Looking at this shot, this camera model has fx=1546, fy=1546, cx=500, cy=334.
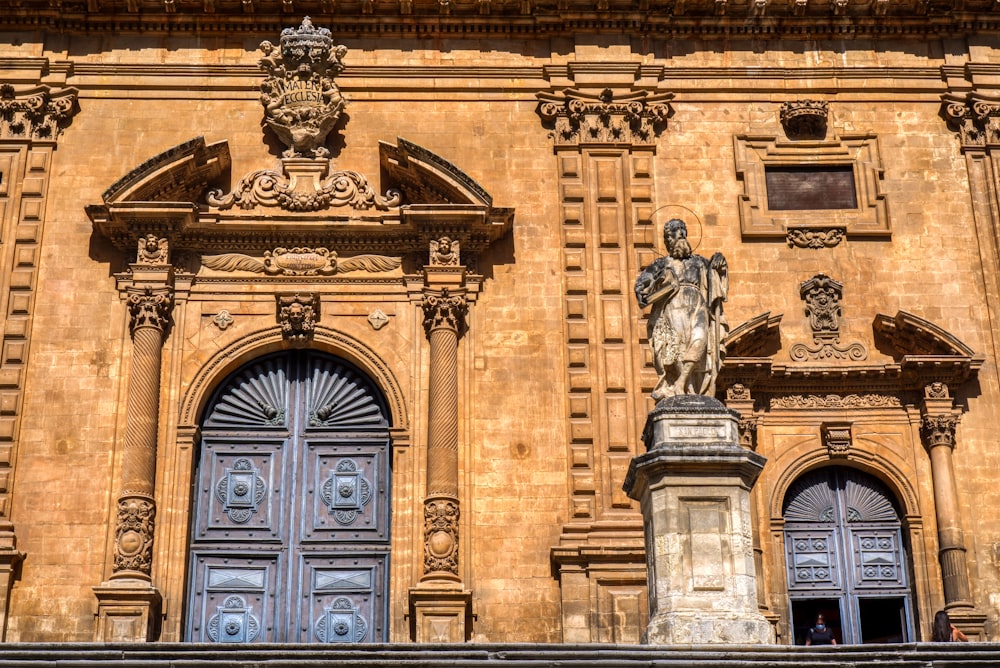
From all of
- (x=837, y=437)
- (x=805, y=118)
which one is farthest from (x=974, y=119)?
(x=837, y=437)

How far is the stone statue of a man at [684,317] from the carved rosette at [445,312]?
4.32 m

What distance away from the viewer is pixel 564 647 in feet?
38.9

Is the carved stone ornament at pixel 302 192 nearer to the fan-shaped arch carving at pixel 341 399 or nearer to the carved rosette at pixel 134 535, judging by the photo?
the fan-shaped arch carving at pixel 341 399

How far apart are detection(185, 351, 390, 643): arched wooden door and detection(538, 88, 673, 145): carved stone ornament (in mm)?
4068

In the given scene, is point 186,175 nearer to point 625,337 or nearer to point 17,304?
point 17,304

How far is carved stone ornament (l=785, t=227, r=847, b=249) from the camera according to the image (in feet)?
62.0

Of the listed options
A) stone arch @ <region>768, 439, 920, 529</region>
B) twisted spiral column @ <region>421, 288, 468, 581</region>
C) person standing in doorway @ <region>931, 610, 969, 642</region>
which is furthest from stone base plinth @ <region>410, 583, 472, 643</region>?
person standing in doorway @ <region>931, 610, 969, 642</region>

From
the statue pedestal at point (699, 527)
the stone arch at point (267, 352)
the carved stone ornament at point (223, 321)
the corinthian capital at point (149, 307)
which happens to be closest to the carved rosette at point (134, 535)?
the stone arch at point (267, 352)

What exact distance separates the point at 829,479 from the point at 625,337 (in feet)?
9.56

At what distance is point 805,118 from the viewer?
19.5 m

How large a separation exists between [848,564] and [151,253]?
8885 millimetres

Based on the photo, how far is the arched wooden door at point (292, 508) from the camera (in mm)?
17250

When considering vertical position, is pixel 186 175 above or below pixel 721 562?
above

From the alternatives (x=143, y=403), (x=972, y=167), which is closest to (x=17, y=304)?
(x=143, y=403)
